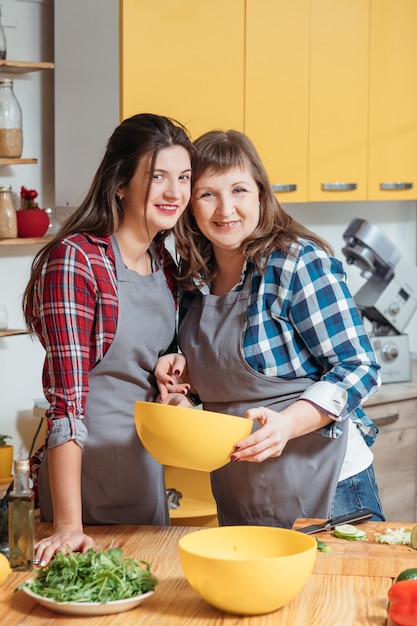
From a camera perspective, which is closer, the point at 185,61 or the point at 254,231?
the point at 254,231

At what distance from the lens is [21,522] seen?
135cm

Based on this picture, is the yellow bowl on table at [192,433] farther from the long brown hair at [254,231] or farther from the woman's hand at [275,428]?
the long brown hair at [254,231]

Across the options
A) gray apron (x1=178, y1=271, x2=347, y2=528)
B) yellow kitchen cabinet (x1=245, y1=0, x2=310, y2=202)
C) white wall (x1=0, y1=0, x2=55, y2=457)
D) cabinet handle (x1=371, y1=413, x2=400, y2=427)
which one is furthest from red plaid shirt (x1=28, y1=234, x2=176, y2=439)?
cabinet handle (x1=371, y1=413, x2=400, y2=427)

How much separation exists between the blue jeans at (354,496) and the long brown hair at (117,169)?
0.64 meters

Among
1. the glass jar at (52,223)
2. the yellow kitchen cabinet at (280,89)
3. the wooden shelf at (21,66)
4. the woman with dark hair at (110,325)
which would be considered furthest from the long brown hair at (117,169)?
the yellow kitchen cabinet at (280,89)

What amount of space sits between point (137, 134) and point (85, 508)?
27.4 inches

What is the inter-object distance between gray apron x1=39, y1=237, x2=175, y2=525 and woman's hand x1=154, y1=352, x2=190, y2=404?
0.07 ft

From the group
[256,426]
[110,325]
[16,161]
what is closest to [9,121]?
[16,161]

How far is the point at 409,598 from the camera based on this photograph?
115 centimetres

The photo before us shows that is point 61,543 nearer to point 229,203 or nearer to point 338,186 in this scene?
point 229,203

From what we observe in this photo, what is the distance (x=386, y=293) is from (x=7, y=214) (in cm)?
138

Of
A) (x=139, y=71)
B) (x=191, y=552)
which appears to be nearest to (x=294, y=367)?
(x=191, y=552)

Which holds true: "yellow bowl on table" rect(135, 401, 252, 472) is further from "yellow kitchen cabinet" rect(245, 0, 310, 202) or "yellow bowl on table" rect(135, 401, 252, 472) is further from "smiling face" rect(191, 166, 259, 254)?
"yellow kitchen cabinet" rect(245, 0, 310, 202)

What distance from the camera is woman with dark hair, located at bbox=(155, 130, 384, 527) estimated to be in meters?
1.64
